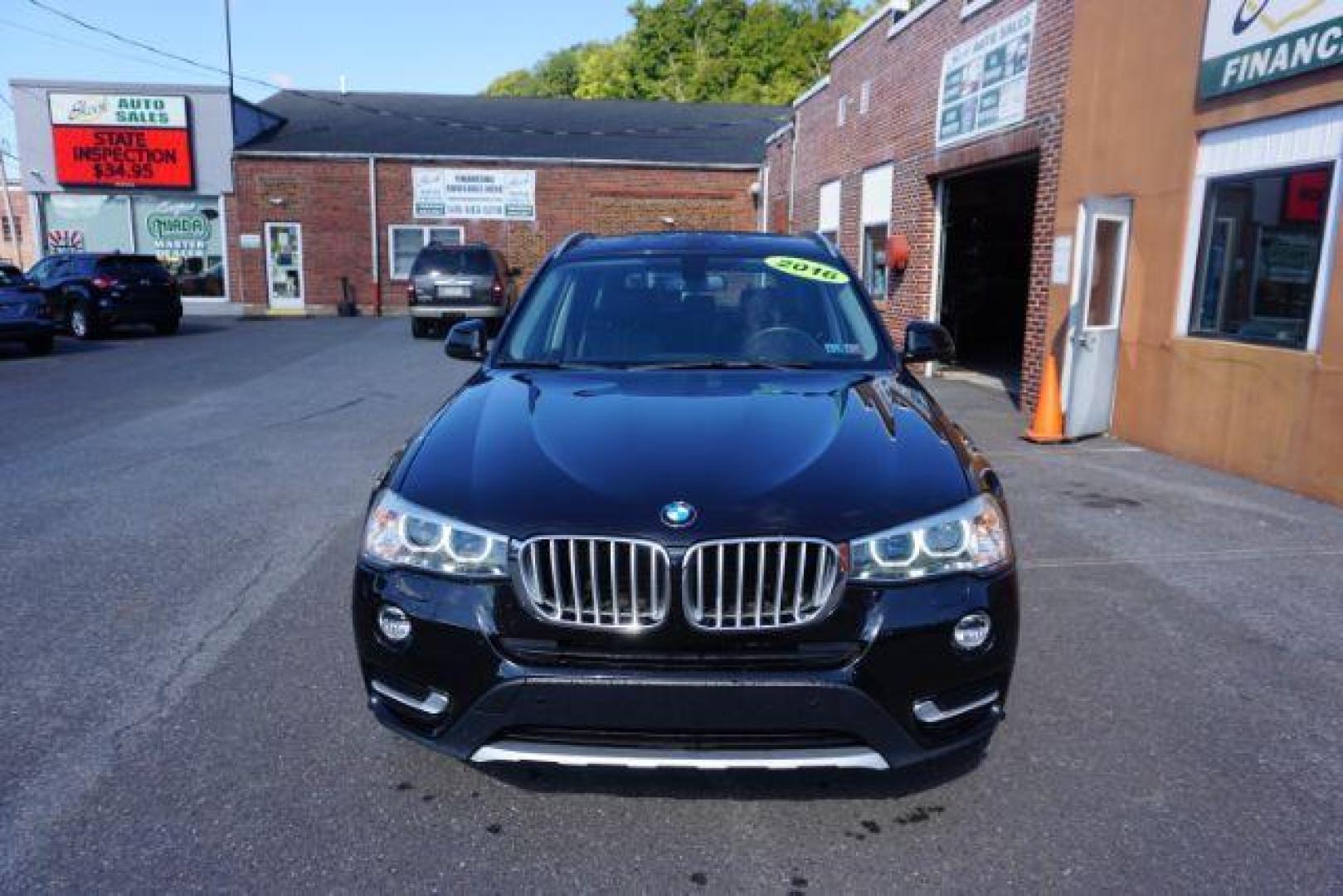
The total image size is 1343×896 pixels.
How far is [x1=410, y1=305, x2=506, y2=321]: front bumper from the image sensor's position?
19938 mm

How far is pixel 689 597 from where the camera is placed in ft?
7.95

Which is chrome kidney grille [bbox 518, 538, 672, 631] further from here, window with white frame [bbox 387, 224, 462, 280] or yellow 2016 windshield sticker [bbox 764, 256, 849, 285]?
window with white frame [bbox 387, 224, 462, 280]

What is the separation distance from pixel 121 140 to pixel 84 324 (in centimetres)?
1093

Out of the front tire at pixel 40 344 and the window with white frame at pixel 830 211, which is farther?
the window with white frame at pixel 830 211

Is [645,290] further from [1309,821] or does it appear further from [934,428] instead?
[1309,821]

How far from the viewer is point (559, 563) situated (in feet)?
8.08

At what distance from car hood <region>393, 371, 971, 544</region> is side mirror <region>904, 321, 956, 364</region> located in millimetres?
918

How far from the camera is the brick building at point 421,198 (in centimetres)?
2838

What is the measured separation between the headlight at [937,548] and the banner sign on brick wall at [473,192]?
27909 mm

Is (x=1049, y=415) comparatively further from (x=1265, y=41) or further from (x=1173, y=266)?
(x=1265, y=41)

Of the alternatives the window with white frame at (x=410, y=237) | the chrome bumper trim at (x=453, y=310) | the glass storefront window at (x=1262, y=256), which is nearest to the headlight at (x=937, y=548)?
the glass storefront window at (x=1262, y=256)

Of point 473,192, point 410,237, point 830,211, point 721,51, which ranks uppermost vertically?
point 721,51

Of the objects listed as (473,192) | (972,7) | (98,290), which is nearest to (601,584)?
(972,7)

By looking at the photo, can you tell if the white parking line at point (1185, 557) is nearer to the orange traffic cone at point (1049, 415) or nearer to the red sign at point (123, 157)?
the orange traffic cone at point (1049, 415)
